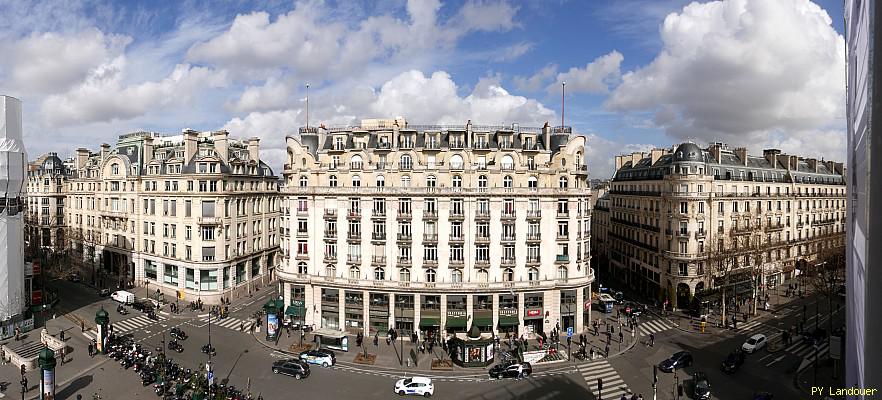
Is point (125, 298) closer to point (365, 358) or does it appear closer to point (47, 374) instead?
point (47, 374)

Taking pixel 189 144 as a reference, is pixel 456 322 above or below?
below

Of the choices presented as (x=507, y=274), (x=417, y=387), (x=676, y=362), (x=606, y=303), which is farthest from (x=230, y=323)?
(x=676, y=362)

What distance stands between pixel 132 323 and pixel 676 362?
6211 centimetres

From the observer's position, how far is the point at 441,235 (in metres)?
52.6

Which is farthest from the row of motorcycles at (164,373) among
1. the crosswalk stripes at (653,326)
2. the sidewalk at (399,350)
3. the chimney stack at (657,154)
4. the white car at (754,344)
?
the chimney stack at (657,154)

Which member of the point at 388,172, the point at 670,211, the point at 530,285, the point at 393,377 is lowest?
the point at 393,377

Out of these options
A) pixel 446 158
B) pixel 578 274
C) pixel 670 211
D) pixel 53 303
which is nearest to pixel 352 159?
pixel 446 158

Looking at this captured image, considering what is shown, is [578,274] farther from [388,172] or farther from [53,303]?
[53,303]

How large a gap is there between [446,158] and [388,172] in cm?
679

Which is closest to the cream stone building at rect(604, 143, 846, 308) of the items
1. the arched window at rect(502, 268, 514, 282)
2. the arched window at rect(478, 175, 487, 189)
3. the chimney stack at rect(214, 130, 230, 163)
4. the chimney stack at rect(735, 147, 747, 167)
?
the chimney stack at rect(735, 147, 747, 167)

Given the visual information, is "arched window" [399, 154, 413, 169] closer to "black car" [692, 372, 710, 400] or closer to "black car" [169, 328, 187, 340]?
"black car" [169, 328, 187, 340]

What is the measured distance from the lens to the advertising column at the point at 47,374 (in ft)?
118

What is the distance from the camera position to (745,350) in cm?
4812

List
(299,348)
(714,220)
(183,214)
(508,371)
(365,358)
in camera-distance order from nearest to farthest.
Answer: (508,371) → (365,358) → (299,348) → (714,220) → (183,214)
